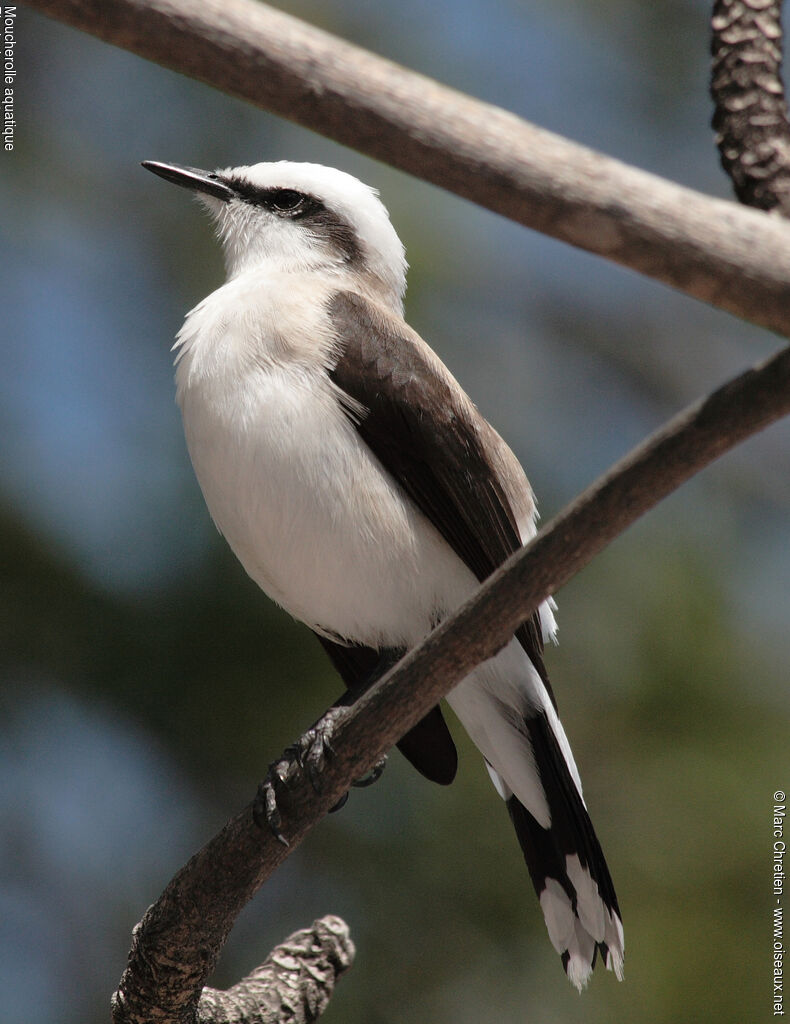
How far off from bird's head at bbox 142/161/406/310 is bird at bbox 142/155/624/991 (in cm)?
37

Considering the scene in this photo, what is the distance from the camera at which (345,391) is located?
10.2 ft

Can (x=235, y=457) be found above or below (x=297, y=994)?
above

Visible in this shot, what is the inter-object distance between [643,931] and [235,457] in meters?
2.05

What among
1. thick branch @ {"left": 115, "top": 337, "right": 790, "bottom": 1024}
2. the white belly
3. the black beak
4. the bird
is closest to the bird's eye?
the black beak

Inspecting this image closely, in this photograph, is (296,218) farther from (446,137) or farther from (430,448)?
(446,137)

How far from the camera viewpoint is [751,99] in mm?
1908

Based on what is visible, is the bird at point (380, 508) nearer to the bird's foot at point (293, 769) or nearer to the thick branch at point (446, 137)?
the bird's foot at point (293, 769)

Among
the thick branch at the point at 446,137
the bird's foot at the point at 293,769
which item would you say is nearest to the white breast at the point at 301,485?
the bird's foot at the point at 293,769

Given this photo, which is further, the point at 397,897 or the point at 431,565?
the point at 397,897

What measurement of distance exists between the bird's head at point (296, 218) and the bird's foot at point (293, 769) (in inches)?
66.4

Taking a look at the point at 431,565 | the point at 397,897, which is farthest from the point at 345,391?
the point at 397,897

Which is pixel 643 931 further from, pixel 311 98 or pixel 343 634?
pixel 311 98

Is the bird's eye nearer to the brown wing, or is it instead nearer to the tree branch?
the brown wing

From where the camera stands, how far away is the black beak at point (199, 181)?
12.6 feet
